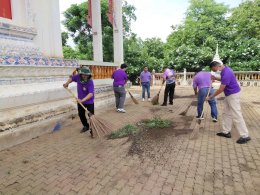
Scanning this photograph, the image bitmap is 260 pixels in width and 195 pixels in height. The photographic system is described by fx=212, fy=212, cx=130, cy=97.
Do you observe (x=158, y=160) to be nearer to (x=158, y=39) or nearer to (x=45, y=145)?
(x=45, y=145)

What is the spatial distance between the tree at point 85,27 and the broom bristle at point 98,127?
15.2 m

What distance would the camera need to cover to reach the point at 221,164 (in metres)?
3.51

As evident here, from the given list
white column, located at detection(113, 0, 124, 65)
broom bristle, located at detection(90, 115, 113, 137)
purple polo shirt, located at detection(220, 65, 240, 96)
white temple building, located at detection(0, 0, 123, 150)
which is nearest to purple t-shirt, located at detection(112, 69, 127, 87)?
white temple building, located at detection(0, 0, 123, 150)

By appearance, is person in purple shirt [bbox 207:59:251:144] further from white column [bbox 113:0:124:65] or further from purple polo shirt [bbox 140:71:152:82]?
white column [bbox 113:0:124:65]

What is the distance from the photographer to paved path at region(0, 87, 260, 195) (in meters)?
2.91

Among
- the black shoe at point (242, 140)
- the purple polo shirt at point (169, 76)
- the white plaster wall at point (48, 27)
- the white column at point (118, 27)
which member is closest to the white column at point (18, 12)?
the white plaster wall at point (48, 27)

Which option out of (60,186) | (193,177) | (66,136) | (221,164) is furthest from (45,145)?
(221,164)

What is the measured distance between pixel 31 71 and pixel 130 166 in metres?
3.45

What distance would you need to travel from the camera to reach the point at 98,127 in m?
4.97

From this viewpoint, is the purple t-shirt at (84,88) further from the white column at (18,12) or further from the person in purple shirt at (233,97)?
the person in purple shirt at (233,97)

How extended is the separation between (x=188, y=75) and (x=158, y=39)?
492 inches

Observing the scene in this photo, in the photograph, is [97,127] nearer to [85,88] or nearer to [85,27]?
[85,88]

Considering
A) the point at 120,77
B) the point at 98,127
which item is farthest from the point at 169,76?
the point at 98,127

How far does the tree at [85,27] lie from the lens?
62.2ft
